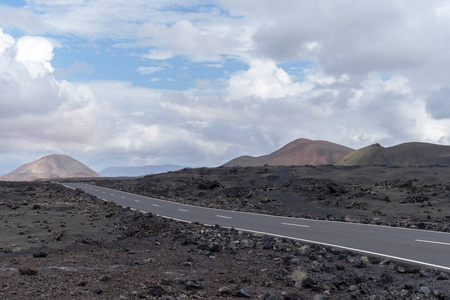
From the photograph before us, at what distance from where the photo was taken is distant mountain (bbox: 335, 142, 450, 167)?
85688mm

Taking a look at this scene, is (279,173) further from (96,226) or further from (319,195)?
(96,226)

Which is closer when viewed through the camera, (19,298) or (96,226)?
(19,298)

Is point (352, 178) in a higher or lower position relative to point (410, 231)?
higher

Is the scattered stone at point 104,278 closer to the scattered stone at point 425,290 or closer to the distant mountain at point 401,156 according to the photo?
the scattered stone at point 425,290

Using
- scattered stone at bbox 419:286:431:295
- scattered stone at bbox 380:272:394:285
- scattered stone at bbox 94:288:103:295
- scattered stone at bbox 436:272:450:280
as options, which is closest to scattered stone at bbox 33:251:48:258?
scattered stone at bbox 94:288:103:295

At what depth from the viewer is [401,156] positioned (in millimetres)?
89500

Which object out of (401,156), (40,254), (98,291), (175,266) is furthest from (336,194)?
(401,156)

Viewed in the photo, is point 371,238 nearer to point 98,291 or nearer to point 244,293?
point 244,293

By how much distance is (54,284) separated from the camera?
25.7ft

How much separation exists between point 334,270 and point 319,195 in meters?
28.1

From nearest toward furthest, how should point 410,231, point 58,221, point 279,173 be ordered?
1. point 410,231
2. point 58,221
3. point 279,173

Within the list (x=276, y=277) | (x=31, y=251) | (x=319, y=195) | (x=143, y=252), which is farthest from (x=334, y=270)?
(x=319, y=195)

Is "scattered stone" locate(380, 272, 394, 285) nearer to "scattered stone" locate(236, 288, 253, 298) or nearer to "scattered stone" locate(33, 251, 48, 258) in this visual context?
"scattered stone" locate(236, 288, 253, 298)

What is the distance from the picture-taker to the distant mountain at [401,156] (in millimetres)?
85688
